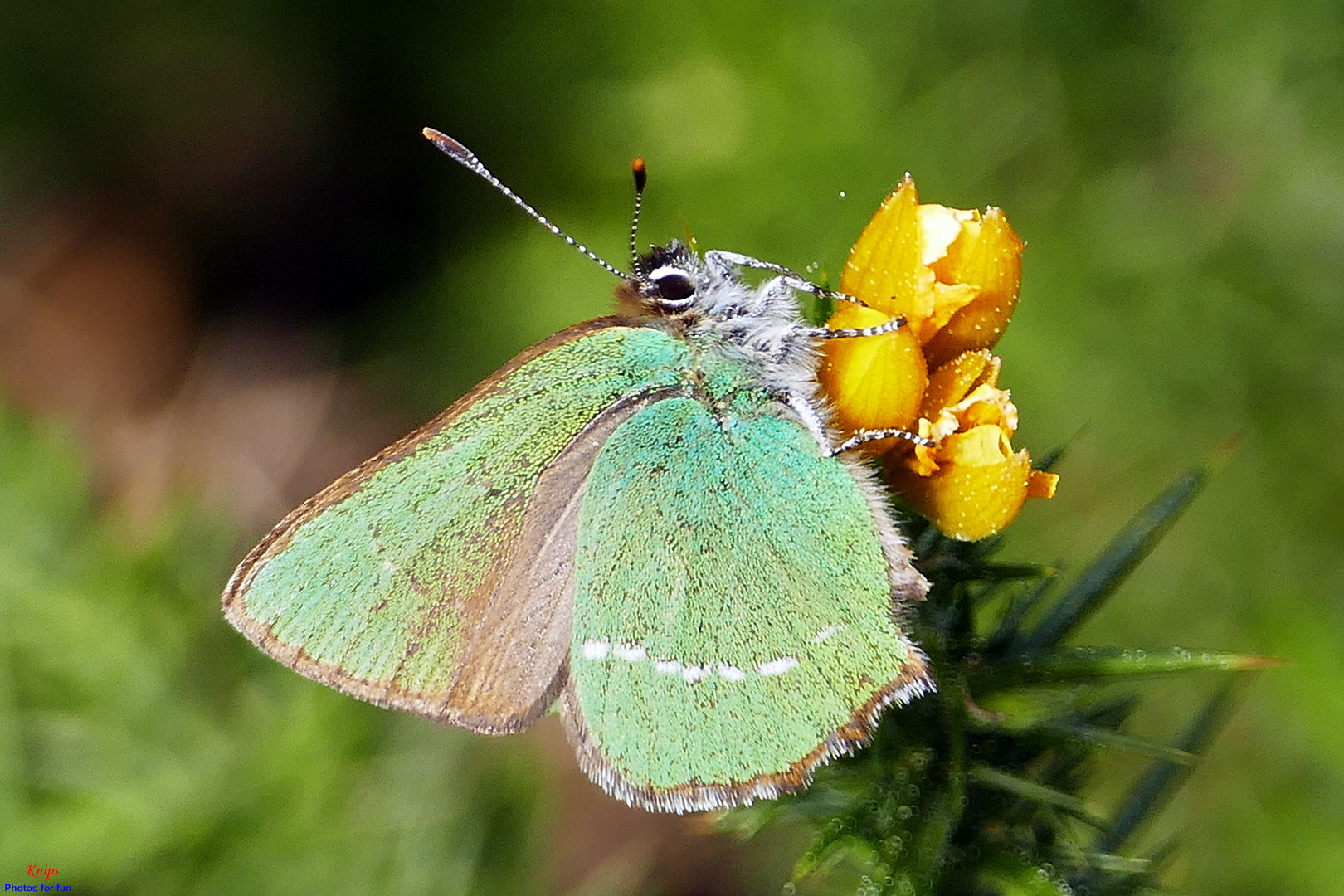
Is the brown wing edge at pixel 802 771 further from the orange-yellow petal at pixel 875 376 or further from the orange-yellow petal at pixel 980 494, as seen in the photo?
the orange-yellow petal at pixel 875 376

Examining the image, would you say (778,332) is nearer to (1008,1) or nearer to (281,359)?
(1008,1)

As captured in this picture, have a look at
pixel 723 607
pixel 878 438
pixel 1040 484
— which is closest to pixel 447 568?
pixel 723 607

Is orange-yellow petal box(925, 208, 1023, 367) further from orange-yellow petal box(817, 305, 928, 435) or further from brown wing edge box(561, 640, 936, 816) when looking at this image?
brown wing edge box(561, 640, 936, 816)

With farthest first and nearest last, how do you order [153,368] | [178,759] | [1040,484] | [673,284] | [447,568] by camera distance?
1. [153,368]
2. [178,759]
3. [673,284]
4. [447,568]
5. [1040,484]

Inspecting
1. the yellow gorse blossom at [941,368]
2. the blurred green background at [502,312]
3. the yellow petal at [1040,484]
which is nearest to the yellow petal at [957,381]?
the yellow gorse blossom at [941,368]

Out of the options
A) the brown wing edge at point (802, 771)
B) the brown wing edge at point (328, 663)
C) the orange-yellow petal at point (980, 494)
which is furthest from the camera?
the brown wing edge at point (328, 663)

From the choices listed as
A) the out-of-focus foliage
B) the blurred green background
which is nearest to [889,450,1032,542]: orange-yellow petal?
the blurred green background

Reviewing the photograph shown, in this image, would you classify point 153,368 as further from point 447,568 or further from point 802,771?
point 802,771
